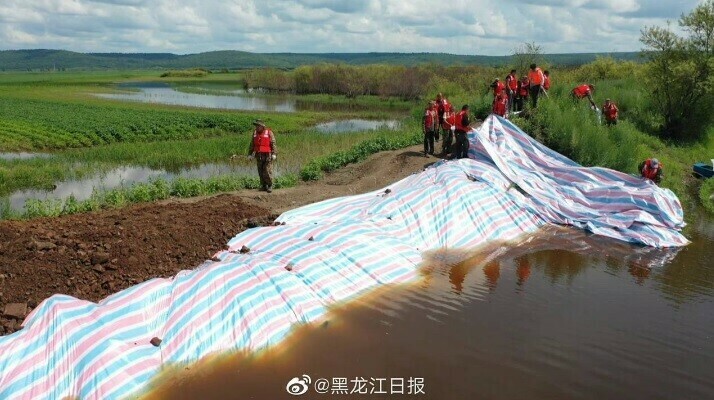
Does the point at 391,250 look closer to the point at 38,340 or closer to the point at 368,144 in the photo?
the point at 38,340

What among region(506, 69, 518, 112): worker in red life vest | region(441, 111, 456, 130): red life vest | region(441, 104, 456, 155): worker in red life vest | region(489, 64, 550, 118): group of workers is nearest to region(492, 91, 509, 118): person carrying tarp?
region(489, 64, 550, 118): group of workers

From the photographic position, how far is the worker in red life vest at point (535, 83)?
1599 cm

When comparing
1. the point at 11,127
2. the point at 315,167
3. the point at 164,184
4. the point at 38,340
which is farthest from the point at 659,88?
the point at 11,127

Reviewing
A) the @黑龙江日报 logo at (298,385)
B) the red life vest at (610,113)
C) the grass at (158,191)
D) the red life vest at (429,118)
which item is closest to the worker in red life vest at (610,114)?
the red life vest at (610,113)

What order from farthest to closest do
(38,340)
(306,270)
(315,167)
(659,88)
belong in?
1. (659,88)
2. (315,167)
3. (306,270)
4. (38,340)

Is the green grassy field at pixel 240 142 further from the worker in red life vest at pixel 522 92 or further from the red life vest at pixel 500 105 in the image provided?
the red life vest at pixel 500 105

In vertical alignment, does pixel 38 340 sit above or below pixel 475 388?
above

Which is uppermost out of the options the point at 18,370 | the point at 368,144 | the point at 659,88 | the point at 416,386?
the point at 659,88

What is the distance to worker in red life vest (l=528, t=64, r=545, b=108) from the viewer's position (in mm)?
15992

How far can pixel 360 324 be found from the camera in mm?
6270

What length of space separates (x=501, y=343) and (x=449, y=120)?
8.27 metres

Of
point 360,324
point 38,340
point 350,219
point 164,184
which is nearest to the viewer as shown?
point 38,340

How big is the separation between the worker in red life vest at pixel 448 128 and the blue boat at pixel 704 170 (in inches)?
334

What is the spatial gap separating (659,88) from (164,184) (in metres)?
18.7
